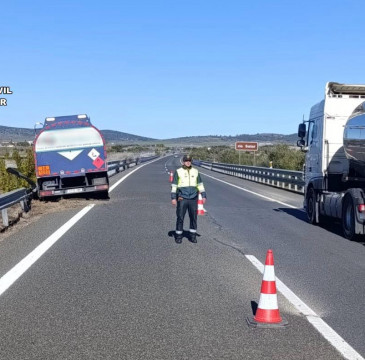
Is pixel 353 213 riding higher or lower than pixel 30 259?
higher

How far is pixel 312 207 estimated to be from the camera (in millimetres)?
15836

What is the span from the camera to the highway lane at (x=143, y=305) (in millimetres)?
5504

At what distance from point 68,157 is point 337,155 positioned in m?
9.56

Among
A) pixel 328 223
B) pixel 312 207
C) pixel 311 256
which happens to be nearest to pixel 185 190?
pixel 311 256

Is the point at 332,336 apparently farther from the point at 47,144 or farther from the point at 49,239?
the point at 47,144

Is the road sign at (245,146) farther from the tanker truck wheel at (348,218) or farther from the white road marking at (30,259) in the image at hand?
the tanker truck wheel at (348,218)

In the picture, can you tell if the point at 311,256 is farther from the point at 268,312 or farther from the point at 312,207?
the point at 312,207

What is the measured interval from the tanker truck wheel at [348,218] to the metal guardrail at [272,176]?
491 inches

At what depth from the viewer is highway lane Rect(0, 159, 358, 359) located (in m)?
5.50

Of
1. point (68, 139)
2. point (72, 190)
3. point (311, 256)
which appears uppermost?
point (68, 139)

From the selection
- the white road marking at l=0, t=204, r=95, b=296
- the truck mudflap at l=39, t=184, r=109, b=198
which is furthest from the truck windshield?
the white road marking at l=0, t=204, r=95, b=296

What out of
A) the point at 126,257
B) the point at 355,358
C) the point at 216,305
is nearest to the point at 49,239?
the point at 126,257

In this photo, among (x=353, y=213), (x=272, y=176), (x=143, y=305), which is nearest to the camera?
(x=143, y=305)

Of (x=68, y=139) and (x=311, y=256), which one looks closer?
(x=311, y=256)
